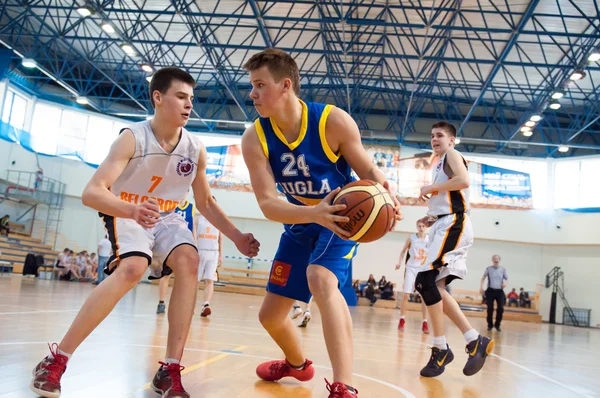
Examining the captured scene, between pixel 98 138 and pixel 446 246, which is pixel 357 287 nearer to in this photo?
pixel 98 138

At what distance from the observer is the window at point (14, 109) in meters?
24.9

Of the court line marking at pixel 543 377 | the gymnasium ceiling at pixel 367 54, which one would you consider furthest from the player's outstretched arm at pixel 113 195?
the gymnasium ceiling at pixel 367 54

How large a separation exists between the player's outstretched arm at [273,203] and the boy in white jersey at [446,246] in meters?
2.40

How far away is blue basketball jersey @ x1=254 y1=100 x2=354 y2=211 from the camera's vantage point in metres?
3.41

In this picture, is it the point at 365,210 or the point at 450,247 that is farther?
the point at 450,247

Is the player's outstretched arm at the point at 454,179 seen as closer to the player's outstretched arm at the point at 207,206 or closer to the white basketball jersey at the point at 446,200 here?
the white basketball jersey at the point at 446,200

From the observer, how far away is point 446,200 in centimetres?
557

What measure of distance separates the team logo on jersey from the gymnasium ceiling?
13.0 metres

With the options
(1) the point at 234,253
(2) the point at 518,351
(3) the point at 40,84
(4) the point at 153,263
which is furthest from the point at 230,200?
(4) the point at 153,263

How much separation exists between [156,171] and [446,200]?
3037 mm

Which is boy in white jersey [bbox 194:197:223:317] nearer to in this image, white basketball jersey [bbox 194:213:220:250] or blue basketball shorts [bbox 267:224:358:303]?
white basketball jersey [bbox 194:213:220:250]

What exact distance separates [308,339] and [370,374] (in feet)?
8.68

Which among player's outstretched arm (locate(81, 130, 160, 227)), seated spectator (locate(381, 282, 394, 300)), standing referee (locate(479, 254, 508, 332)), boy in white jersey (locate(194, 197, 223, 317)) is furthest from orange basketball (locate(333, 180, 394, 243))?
seated spectator (locate(381, 282, 394, 300))

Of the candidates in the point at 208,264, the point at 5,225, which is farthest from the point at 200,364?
the point at 5,225
